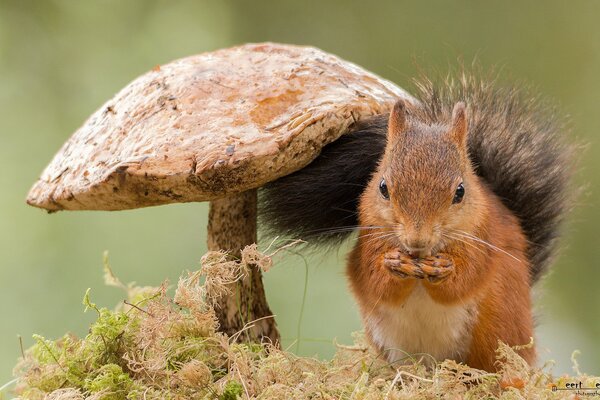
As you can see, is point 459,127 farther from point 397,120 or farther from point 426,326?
point 426,326

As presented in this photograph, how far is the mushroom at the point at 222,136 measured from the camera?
1555 millimetres

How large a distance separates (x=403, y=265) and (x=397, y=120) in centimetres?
31

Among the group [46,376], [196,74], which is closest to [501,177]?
[196,74]

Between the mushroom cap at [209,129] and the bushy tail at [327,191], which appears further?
the bushy tail at [327,191]

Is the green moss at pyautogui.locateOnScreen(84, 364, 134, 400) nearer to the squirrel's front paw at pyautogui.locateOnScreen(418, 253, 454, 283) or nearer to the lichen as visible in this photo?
the lichen

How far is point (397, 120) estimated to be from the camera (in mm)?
1679

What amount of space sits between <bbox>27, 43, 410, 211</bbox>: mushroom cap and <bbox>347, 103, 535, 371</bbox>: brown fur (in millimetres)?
165

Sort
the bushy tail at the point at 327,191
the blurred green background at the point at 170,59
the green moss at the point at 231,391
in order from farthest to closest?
the blurred green background at the point at 170,59 < the bushy tail at the point at 327,191 < the green moss at the point at 231,391

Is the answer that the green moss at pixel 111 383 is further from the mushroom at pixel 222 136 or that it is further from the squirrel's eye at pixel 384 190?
the squirrel's eye at pixel 384 190

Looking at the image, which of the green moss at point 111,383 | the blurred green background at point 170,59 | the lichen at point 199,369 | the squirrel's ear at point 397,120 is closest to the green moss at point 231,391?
the lichen at point 199,369

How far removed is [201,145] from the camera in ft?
5.14

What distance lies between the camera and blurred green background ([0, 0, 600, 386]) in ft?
10.5

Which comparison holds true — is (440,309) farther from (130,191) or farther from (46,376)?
(46,376)

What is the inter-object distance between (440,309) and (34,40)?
2.54m
